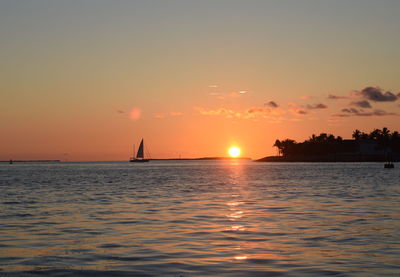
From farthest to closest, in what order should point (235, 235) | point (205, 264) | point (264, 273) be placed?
point (235, 235), point (205, 264), point (264, 273)

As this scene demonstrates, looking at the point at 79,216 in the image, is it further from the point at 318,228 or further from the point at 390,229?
the point at 390,229

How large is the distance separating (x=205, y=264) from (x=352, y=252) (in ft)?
19.3

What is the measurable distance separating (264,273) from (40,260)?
315 inches

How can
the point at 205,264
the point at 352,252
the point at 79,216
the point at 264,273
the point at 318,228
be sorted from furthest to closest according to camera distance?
1. the point at 79,216
2. the point at 318,228
3. the point at 352,252
4. the point at 205,264
5. the point at 264,273

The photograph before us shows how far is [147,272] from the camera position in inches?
666

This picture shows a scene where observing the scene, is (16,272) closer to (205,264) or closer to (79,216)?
(205,264)

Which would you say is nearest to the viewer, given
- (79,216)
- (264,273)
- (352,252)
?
(264,273)

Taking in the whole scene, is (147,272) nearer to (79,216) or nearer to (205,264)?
(205,264)

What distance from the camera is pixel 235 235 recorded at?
2478 cm

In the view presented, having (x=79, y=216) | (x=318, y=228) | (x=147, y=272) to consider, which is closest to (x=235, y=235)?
(x=318, y=228)

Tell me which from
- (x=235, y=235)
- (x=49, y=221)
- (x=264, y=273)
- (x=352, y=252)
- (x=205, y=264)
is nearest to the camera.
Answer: (x=264, y=273)

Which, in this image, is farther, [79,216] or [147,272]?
[79,216]

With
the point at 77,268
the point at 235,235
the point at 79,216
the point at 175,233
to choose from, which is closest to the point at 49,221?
the point at 79,216

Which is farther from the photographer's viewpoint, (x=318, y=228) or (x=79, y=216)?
(x=79, y=216)
